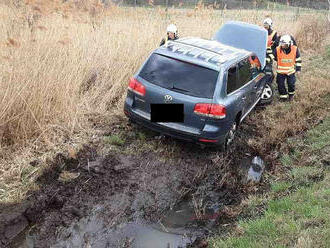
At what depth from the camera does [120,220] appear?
4.37 m

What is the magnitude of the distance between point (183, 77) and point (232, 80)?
0.91 meters

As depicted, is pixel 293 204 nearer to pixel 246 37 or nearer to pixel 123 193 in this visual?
pixel 123 193

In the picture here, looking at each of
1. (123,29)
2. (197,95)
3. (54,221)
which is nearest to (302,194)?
(197,95)

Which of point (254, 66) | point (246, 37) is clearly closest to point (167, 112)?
point (254, 66)

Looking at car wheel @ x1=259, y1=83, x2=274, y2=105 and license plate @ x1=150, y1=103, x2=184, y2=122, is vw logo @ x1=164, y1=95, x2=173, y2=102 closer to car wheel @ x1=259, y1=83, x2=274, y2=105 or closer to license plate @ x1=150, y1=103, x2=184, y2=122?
license plate @ x1=150, y1=103, x2=184, y2=122

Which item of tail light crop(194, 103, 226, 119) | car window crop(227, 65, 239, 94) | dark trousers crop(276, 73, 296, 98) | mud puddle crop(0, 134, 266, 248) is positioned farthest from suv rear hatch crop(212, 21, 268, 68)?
mud puddle crop(0, 134, 266, 248)

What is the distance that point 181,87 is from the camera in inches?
220

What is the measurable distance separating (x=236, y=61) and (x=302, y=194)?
2.60m

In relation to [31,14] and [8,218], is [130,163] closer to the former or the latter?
[8,218]

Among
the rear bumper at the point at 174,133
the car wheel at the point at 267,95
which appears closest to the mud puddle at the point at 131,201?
the rear bumper at the point at 174,133

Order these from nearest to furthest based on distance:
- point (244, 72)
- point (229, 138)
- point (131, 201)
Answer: point (131, 201)
point (229, 138)
point (244, 72)

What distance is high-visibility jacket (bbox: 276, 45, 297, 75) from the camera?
8.81 m

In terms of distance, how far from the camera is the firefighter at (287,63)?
8.78 m

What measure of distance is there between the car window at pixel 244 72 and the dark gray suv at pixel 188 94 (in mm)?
190
